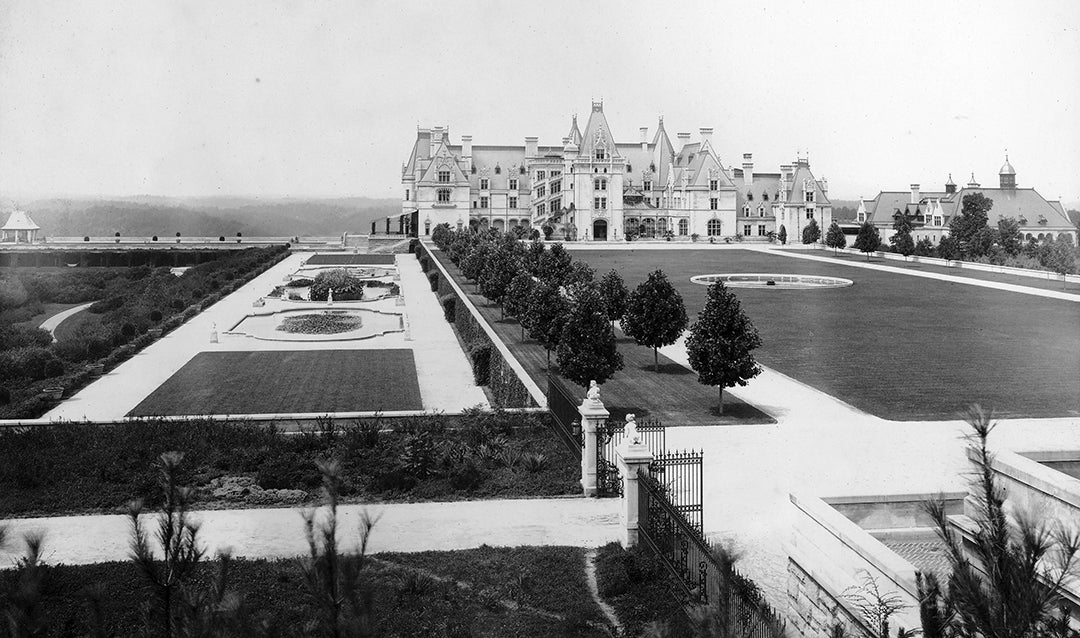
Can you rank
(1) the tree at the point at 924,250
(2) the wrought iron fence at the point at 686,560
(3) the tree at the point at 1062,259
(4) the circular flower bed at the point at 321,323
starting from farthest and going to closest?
(1) the tree at the point at 924,250 → (3) the tree at the point at 1062,259 → (4) the circular flower bed at the point at 321,323 → (2) the wrought iron fence at the point at 686,560

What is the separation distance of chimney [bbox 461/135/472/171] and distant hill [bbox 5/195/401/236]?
80.5 feet

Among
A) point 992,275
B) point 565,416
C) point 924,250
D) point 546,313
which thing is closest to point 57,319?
point 546,313

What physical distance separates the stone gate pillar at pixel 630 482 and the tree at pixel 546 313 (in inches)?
492

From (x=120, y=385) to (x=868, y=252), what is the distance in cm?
5964

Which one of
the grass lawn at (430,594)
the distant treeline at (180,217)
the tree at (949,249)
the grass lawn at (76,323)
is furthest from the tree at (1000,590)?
the distant treeline at (180,217)

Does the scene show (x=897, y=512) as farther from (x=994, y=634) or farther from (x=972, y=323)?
(x=972, y=323)

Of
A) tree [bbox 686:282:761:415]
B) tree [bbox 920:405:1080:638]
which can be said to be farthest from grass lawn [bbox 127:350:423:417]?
tree [bbox 920:405:1080:638]

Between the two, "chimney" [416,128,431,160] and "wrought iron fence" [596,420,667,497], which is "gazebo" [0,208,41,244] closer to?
"chimney" [416,128,431,160]

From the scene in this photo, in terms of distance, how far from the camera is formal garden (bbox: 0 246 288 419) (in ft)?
86.7

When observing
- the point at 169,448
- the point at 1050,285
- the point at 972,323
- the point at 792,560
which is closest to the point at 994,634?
the point at 792,560

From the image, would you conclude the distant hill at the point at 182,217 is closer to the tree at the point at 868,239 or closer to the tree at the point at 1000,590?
the tree at the point at 868,239

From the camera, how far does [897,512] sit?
11.6 m

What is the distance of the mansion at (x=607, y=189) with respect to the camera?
102 m

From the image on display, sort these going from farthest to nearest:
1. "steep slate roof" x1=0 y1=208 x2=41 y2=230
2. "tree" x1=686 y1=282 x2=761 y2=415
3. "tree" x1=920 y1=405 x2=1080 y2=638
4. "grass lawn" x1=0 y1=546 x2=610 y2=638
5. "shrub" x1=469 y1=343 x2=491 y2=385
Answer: "steep slate roof" x1=0 y1=208 x2=41 y2=230, "shrub" x1=469 y1=343 x2=491 y2=385, "tree" x1=686 y1=282 x2=761 y2=415, "grass lawn" x1=0 y1=546 x2=610 y2=638, "tree" x1=920 y1=405 x2=1080 y2=638
